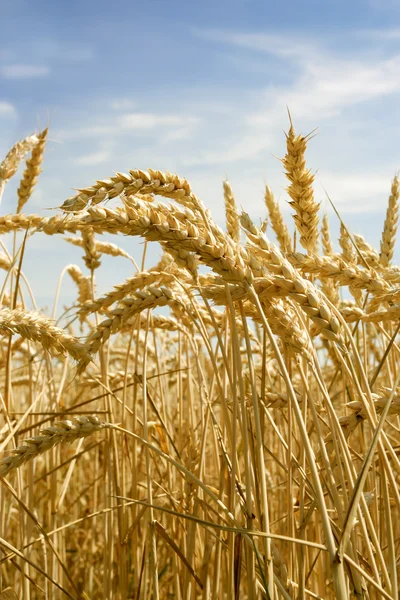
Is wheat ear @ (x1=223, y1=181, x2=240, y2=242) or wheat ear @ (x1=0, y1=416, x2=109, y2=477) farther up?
wheat ear @ (x1=223, y1=181, x2=240, y2=242)

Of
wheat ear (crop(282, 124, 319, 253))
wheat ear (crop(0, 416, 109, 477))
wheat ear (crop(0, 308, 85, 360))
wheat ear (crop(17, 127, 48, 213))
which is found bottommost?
wheat ear (crop(0, 416, 109, 477))

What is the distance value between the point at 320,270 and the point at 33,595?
221cm

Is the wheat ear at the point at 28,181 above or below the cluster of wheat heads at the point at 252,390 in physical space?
above

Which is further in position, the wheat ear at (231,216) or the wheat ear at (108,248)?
the wheat ear at (108,248)

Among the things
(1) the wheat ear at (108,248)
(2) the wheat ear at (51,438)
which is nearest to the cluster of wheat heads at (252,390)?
(2) the wheat ear at (51,438)

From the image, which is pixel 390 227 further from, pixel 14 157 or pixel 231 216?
pixel 14 157

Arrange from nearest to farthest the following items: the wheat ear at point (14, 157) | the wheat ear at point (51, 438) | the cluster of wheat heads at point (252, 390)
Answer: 1. the cluster of wheat heads at point (252, 390)
2. the wheat ear at point (51, 438)
3. the wheat ear at point (14, 157)

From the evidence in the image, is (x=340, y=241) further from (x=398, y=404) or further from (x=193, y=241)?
(x=193, y=241)

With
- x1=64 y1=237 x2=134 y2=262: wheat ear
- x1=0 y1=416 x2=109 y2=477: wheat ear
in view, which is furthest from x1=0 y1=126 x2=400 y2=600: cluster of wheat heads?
x1=64 y1=237 x2=134 y2=262: wheat ear

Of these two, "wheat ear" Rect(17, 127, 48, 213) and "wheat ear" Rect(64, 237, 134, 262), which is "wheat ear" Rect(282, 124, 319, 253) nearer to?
"wheat ear" Rect(64, 237, 134, 262)

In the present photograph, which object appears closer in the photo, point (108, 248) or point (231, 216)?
point (231, 216)

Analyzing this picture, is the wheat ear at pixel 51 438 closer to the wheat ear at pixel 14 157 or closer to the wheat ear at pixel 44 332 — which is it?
the wheat ear at pixel 44 332

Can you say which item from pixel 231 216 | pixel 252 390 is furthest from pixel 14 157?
pixel 252 390

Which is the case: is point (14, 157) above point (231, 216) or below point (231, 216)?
above
